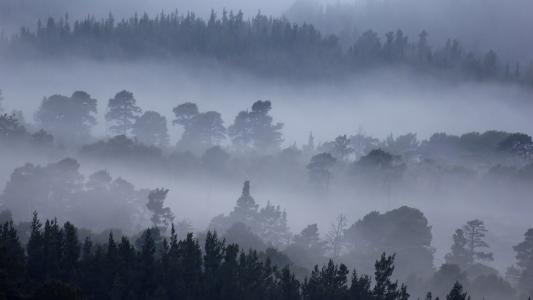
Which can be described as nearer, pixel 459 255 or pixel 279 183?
pixel 459 255

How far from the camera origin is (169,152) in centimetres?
13012

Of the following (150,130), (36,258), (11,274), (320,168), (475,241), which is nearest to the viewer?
(11,274)

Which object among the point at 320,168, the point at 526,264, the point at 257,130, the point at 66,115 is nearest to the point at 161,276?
the point at 526,264

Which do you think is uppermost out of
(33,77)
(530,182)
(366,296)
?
(33,77)

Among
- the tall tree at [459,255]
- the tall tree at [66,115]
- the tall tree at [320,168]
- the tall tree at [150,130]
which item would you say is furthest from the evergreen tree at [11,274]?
the tall tree at [150,130]

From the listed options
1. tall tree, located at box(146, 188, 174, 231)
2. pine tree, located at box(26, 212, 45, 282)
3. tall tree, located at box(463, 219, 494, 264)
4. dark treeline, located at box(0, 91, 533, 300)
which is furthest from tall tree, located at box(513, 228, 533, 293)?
pine tree, located at box(26, 212, 45, 282)

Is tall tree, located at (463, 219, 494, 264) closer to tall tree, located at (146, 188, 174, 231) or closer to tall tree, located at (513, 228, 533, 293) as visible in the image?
tall tree, located at (513, 228, 533, 293)

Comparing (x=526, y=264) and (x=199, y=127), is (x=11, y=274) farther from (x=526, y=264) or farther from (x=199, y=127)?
(x=199, y=127)

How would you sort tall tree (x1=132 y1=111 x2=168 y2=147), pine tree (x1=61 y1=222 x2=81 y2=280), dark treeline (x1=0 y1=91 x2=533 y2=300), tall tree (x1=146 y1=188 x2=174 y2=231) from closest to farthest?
pine tree (x1=61 y1=222 x2=81 y2=280) → dark treeline (x1=0 y1=91 x2=533 y2=300) → tall tree (x1=146 y1=188 x2=174 y2=231) → tall tree (x1=132 y1=111 x2=168 y2=147)

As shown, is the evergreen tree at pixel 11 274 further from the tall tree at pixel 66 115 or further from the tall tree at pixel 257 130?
the tall tree at pixel 257 130

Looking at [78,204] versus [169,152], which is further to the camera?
[169,152]

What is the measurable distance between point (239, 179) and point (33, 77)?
9294 cm

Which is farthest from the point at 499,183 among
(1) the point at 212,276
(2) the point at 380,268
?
(1) the point at 212,276

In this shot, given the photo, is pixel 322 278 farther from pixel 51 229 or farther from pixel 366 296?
pixel 51 229
